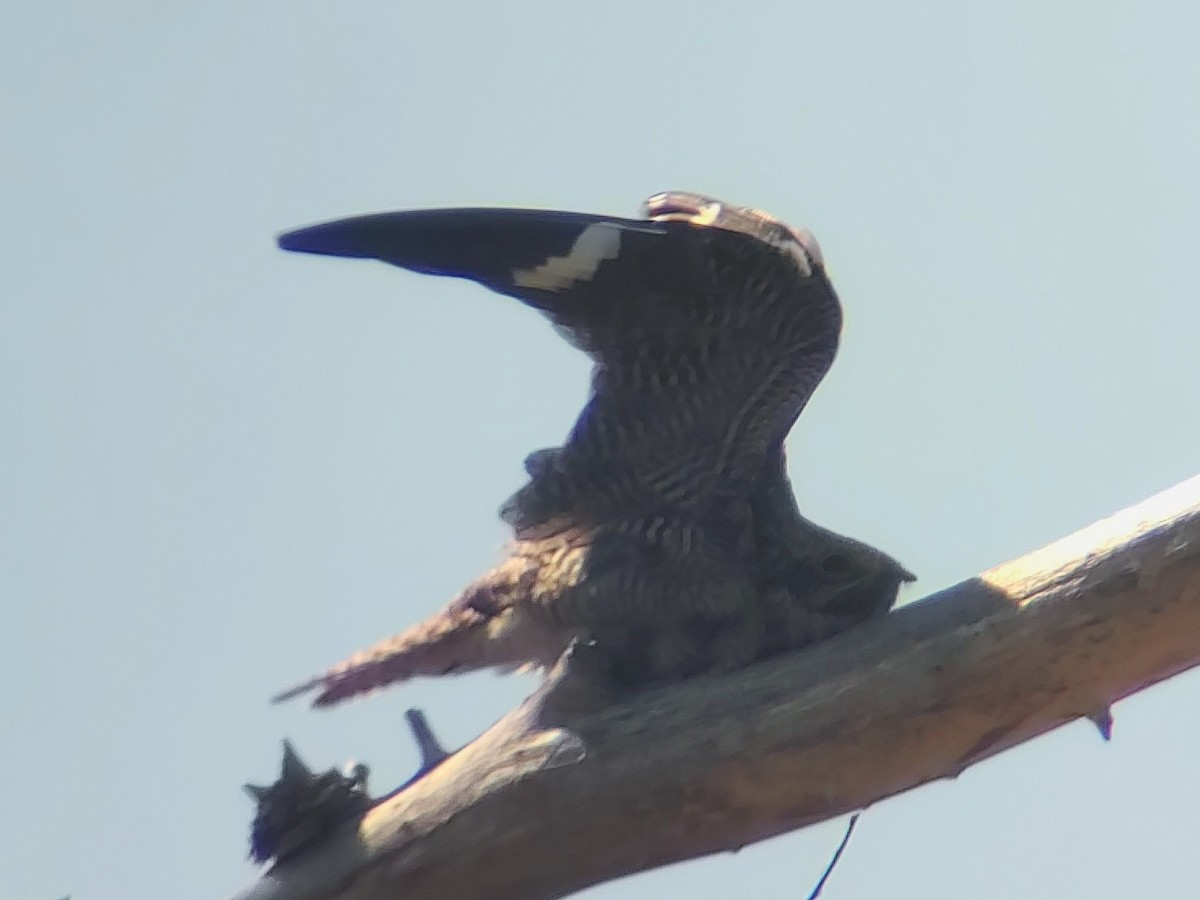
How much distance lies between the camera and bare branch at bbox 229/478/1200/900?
2.66m

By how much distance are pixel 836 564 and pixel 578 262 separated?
0.92 m

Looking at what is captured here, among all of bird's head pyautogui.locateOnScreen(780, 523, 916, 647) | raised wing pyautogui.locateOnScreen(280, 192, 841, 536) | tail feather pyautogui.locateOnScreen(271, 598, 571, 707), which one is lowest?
bird's head pyautogui.locateOnScreen(780, 523, 916, 647)

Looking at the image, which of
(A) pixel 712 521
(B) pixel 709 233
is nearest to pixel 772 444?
(A) pixel 712 521

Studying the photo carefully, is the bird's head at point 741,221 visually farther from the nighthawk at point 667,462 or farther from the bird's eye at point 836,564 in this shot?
the bird's eye at point 836,564

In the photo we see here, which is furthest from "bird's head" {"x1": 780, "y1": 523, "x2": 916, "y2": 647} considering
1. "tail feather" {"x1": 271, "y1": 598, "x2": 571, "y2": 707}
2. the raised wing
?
"tail feather" {"x1": 271, "y1": 598, "x2": 571, "y2": 707}

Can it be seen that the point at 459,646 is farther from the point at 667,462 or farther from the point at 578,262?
the point at 578,262

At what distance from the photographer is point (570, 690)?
114 inches

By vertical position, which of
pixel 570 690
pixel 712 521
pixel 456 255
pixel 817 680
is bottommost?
pixel 817 680

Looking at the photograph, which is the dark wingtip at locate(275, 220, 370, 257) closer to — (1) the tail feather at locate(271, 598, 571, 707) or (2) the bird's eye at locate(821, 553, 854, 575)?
(1) the tail feather at locate(271, 598, 571, 707)

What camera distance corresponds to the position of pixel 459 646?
3.49 metres

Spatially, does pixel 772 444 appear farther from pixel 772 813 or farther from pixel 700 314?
pixel 772 813

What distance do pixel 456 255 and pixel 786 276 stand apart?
0.77m

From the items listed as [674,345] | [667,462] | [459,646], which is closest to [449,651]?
[459,646]

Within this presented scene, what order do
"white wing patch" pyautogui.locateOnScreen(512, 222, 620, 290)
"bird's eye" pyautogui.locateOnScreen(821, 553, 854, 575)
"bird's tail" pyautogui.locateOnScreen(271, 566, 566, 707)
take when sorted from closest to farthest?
1. "white wing patch" pyautogui.locateOnScreen(512, 222, 620, 290)
2. "bird's eye" pyautogui.locateOnScreen(821, 553, 854, 575)
3. "bird's tail" pyautogui.locateOnScreen(271, 566, 566, 707)
